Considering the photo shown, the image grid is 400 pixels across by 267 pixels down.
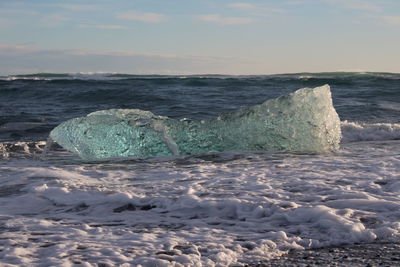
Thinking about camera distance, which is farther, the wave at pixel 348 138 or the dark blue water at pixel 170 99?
the dark blue water at pixel 170 99

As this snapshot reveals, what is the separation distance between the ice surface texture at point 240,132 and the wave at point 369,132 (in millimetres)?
1488

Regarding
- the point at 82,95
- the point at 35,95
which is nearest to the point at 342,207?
the point at 82,95

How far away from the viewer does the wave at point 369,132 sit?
738cm

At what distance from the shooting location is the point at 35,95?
15797 mm

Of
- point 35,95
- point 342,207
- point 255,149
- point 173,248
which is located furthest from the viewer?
point 35,95

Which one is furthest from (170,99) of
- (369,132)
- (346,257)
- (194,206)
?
(346,257)

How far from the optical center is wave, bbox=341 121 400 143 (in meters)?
7.38

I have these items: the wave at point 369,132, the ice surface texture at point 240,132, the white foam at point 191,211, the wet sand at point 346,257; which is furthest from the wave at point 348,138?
the wet sand at point 346,257

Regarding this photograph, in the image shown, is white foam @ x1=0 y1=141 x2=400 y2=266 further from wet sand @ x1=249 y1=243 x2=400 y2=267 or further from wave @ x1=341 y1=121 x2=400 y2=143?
wave @ x1=341 y1=121 x2=400 y2=143

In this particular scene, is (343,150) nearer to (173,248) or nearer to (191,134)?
(191,134)

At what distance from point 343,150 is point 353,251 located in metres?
3.29

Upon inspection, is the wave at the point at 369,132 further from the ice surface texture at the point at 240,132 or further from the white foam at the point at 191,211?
the white foam at the point at 191,211

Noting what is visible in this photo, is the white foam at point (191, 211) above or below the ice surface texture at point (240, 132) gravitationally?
below

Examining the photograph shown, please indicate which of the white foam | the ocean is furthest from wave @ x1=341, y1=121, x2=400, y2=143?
the white foam
